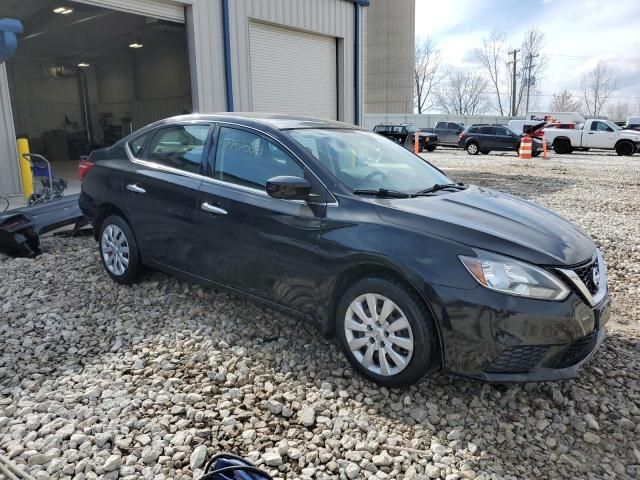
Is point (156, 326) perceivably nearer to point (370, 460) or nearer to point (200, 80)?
point (370, 460)

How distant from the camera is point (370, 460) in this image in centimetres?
255

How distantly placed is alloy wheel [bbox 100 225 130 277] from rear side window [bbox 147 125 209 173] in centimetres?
76

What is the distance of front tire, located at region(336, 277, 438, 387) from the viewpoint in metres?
2.88

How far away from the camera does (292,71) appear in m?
12.5

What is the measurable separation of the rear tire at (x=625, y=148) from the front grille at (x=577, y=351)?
82.0 ft

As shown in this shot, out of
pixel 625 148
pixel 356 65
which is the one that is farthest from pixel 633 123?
pixel 356 65

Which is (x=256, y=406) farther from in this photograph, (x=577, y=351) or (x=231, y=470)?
(x=577, y=351)

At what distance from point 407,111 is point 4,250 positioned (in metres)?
60.4

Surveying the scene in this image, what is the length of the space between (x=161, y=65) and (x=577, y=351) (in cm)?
2012

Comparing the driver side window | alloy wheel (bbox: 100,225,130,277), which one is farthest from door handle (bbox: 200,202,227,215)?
the driver side window

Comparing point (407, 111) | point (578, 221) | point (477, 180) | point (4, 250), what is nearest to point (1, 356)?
point (4, 250)

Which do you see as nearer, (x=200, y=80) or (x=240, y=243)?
(x=240, y=243)

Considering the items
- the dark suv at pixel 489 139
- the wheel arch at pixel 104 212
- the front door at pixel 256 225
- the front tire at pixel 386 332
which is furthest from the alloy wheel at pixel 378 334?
the dark suv at pixel 489 139

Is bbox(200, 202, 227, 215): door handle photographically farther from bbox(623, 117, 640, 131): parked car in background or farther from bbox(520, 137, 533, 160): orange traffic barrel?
bbox(623, 117, 640, 131): parked car in background
